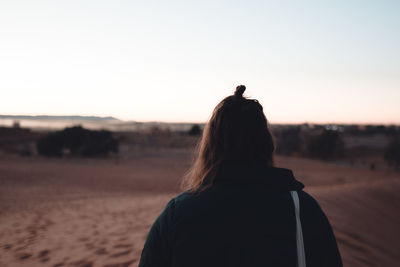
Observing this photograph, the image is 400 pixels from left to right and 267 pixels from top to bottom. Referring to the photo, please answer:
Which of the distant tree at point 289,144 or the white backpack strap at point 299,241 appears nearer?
the white backpack strap at point 299,241

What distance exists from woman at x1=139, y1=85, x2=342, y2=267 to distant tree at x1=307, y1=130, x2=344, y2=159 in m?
37.1

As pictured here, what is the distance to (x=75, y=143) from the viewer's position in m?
30.6

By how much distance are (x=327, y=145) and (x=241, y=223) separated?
38091 millimetres

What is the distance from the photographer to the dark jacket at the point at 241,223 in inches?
53.4

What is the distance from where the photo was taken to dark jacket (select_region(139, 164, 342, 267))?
1357mm

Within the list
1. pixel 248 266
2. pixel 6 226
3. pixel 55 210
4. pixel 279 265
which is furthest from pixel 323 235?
pixel 55 210

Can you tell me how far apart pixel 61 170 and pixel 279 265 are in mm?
22085

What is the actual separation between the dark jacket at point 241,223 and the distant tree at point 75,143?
31.0 m

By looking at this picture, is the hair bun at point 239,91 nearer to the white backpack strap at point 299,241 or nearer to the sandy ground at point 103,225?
the white backpack strap at point 299,241

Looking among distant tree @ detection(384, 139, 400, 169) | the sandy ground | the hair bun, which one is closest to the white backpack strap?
the hair bun

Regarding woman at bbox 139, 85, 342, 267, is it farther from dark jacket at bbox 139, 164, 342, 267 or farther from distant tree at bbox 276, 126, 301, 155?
distant tree at bbox 276, 126, 301, 155

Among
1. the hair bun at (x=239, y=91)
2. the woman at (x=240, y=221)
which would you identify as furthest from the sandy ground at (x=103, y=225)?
the hair bun at (x=239, y=91)

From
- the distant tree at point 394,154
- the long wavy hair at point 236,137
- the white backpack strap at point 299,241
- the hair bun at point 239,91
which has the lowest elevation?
the distant tree at point 394,154

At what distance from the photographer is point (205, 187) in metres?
1.42
